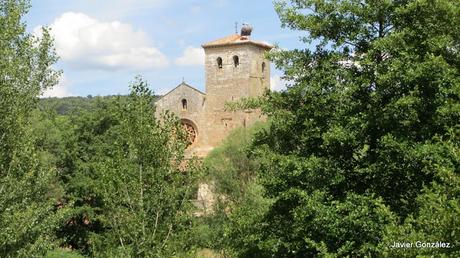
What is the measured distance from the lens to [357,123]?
1359 centimetres

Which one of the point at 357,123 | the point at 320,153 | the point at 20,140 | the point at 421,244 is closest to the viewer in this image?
the point at 421,244

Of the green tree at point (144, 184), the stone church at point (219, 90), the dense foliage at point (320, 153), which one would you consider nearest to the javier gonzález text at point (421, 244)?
the dense foliage at point (320, 153)

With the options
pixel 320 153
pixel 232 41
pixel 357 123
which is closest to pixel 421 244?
pixel 357 123

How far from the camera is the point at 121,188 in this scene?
536 inches

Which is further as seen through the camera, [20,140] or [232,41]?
[232,41]

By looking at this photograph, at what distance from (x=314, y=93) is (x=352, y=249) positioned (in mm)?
3733

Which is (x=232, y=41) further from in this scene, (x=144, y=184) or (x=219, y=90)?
(x=144, y=184)

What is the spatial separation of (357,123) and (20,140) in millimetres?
9211

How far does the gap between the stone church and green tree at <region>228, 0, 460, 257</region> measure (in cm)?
3351

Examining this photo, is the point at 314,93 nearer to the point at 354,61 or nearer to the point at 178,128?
the point at 354,61

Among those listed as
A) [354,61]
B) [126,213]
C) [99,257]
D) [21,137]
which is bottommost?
[99,257]

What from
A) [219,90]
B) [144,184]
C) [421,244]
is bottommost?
[421,244]

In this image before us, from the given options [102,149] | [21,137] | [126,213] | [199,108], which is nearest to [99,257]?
[126,213]

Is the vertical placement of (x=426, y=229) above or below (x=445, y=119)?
below
